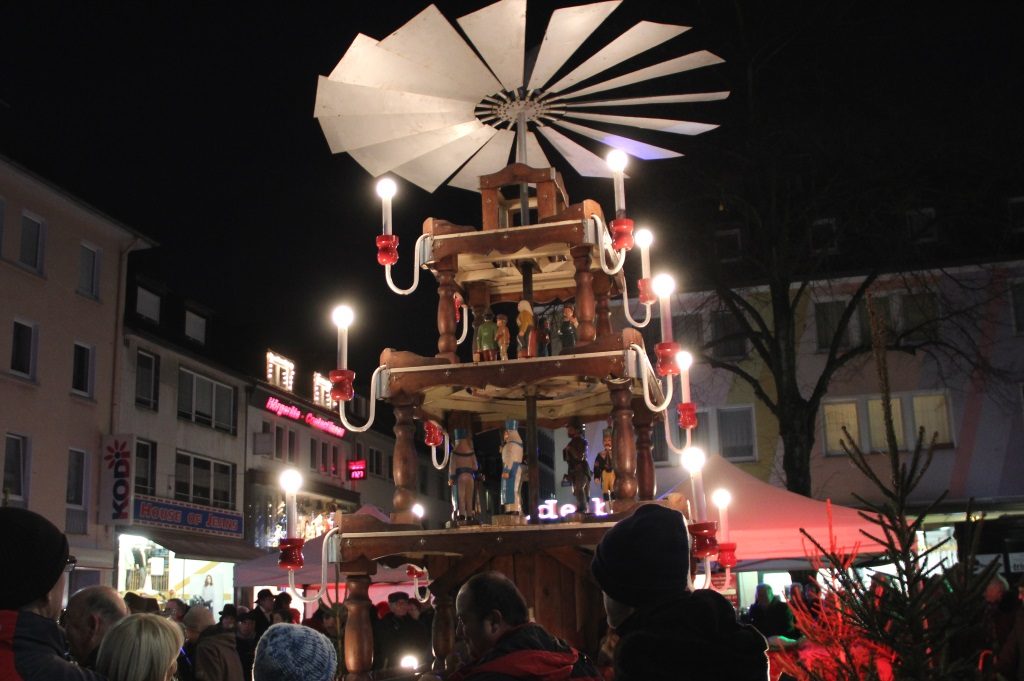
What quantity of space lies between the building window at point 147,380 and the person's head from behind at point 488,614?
30168mm

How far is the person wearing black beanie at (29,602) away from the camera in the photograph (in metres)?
2.88

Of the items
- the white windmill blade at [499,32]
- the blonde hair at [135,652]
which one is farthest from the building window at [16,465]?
the blonde hair at [135,652]

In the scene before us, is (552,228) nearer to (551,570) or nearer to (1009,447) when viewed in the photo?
(551,570)

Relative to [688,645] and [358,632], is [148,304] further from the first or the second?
[688,645]

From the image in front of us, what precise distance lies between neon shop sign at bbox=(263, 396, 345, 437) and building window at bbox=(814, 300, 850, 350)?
2012 centimetres

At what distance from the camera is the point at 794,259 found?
20.1m

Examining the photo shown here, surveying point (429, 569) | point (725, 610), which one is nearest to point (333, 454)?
point (429, 569)

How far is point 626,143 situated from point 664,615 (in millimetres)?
6220

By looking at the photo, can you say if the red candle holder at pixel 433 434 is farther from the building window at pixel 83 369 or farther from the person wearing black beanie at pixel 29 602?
the building window at pixel 83 369

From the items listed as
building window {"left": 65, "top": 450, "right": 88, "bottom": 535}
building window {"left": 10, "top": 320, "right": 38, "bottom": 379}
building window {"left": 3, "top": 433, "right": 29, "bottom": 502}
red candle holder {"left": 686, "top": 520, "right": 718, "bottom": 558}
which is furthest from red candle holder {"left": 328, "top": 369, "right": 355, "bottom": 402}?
building window {"left": 65, "top": 450, "right": 88, "bottom": 535}

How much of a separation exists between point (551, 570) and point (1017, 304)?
29091 mm

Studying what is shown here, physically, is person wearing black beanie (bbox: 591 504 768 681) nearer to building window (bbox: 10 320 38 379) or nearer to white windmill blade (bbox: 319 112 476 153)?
white windmill blade (bbox: 319 112 476 153)

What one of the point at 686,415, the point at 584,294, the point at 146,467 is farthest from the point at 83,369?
the point at 686,415

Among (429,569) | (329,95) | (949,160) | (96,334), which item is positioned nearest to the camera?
(329,95)
